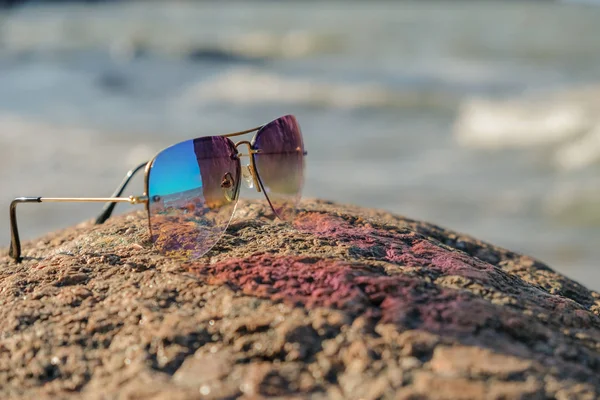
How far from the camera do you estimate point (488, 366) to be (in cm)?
134

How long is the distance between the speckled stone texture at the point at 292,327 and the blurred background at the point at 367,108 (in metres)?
0.82

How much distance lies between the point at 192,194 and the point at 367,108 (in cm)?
1148

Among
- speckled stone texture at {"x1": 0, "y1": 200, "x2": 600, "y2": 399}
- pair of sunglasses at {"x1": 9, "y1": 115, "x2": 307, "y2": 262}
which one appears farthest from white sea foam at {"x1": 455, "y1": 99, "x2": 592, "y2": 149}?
speckled stone texture at {"x1": 0, "y1": 200, "x2": 600, "y2": 399}

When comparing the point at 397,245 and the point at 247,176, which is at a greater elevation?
the point at 247,176

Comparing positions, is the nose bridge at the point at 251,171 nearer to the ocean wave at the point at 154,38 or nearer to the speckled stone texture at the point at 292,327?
the speckled stone texture at the point at 292,327

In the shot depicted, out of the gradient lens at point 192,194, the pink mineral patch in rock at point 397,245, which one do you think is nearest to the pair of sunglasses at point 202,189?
the gradient lens at point 192,194

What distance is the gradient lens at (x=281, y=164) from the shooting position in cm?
238

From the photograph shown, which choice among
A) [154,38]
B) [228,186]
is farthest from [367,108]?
[154,38]

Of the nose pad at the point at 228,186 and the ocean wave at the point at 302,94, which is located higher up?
the ocean wave at the point at 302,94

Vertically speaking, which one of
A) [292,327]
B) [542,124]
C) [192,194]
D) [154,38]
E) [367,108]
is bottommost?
[292,327]

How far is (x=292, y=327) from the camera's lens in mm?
1456

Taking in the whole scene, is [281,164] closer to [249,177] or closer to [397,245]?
[249,177]

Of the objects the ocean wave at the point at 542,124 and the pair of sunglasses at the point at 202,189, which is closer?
the pair of sunglasses at the point at 202,189

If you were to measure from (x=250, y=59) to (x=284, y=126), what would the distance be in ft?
59.1
